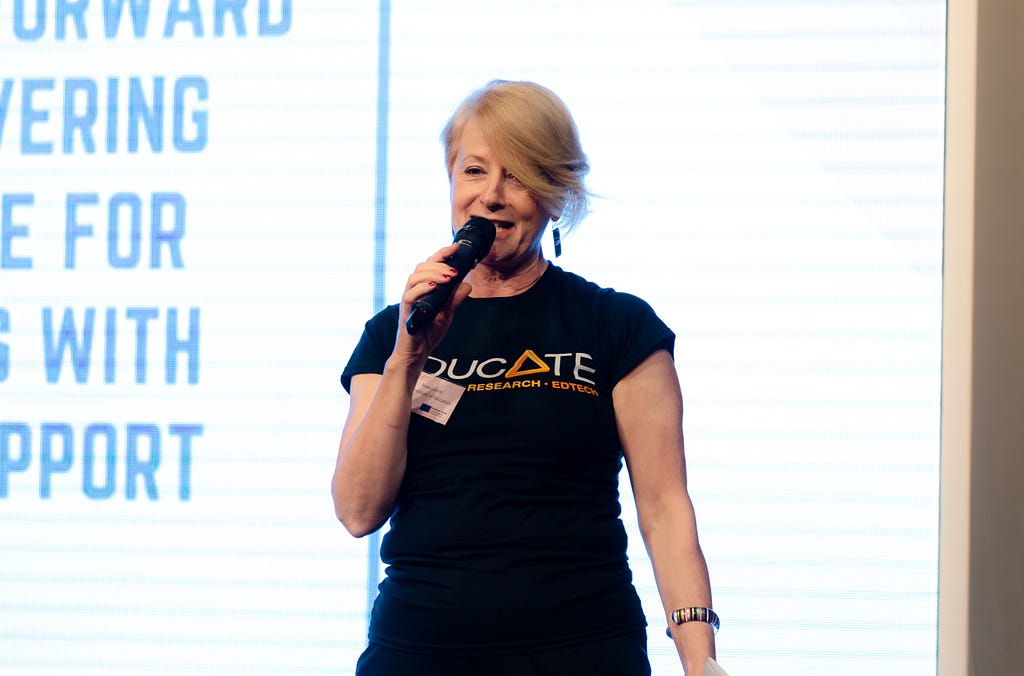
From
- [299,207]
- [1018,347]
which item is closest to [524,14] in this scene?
[299,207]

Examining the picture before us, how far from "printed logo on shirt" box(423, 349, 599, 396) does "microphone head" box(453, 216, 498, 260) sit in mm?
172

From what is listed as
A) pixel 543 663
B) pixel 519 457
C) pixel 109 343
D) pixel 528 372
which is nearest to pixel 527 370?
pixel 528 372

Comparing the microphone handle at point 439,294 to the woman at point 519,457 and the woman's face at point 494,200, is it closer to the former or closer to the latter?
the woman at point 519,457

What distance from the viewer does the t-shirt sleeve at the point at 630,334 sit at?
1.47 meters

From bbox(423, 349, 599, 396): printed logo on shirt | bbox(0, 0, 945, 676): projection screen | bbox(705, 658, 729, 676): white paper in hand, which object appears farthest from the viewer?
bbox(0, 0, 945, 676): projection screen

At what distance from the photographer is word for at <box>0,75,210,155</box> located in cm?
265

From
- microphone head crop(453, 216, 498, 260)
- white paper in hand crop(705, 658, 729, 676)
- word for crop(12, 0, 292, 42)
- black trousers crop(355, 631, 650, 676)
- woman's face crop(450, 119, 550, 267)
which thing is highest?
word for crop(12, 0, 292, 42)

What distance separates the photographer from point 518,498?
139cm

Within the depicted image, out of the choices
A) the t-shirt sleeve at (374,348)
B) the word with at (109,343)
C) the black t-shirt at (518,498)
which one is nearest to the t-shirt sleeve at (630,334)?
the black t-shirt at (518,498)

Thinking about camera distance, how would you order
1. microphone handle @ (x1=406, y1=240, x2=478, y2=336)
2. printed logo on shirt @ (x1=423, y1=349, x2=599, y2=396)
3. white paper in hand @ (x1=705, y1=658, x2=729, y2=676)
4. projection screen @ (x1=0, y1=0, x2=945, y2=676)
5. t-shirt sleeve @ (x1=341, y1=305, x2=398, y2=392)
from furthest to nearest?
projection screen @ (x1=0, y1=0, x2=945, y2=676)
t-shirt sleeve @ (x1=341, y1=305, x2=398, y2=392)
printed logo on shirt @ (x1=423, y1=349, x2=599, y2=396)
microphone handle @ (x1=406, y1=240, x2=478, y2=336)
white paper in hand @ (x1=705, y1=658, x2=729, y2=676)

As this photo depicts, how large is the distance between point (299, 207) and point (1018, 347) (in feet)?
5.72

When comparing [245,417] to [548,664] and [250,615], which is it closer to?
[250,615]

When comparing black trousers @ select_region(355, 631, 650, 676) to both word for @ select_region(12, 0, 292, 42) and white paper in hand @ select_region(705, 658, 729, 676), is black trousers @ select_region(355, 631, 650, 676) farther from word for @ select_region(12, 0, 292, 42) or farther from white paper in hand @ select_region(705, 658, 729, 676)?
word for @ select_region(12, 0, 292, 42)

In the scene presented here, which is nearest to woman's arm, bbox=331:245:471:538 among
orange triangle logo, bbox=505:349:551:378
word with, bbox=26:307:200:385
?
orange triangle logo, bbox=505:349:551:378
